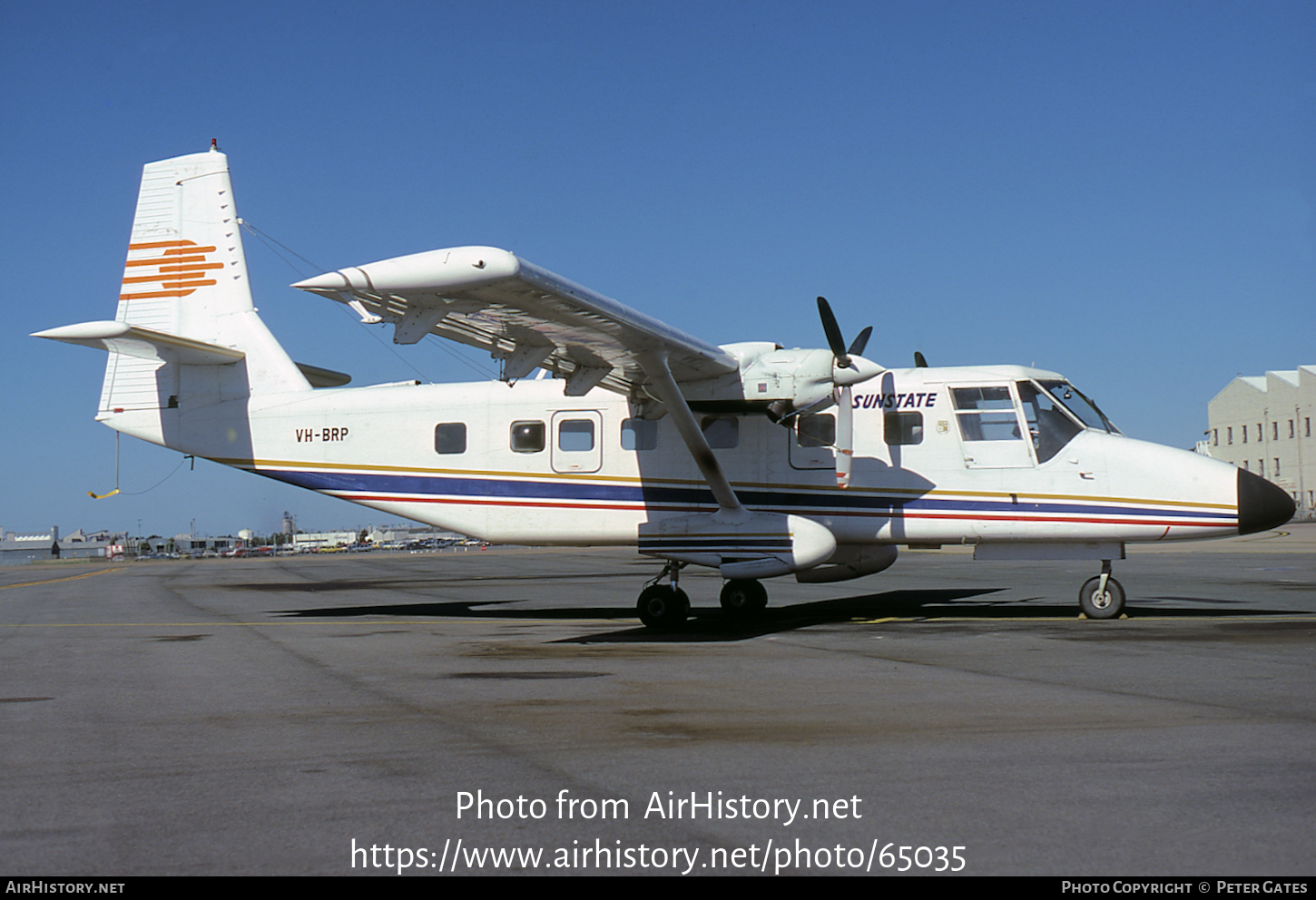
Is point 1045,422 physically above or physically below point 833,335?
below

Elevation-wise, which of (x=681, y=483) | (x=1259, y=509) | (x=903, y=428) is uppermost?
(x=903, y=428)

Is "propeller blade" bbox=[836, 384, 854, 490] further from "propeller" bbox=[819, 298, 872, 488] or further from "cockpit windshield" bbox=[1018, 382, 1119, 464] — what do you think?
"cockpit windshield" bbox=[1018, 382, 1119, 464]

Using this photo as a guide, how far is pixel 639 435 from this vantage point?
51.5ft

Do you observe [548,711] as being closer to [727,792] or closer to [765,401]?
[727,792]

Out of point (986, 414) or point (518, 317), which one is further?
point (986, 414)

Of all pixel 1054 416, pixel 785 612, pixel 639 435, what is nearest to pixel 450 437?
pixel 639 435

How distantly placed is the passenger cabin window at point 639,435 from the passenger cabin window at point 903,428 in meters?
3.51

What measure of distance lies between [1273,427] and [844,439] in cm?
9755

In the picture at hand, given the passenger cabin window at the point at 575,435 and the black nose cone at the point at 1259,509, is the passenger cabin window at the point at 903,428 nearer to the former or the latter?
the black nose cone at the point at 1259,509

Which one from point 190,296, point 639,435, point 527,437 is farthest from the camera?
point 190,296

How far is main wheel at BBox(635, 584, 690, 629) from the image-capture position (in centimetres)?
1441

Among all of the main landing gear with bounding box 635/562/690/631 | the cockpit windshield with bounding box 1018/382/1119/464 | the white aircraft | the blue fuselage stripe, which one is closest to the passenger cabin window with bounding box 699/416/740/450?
the white aircraft

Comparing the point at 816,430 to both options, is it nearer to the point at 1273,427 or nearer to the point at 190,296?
the point at 190,296
